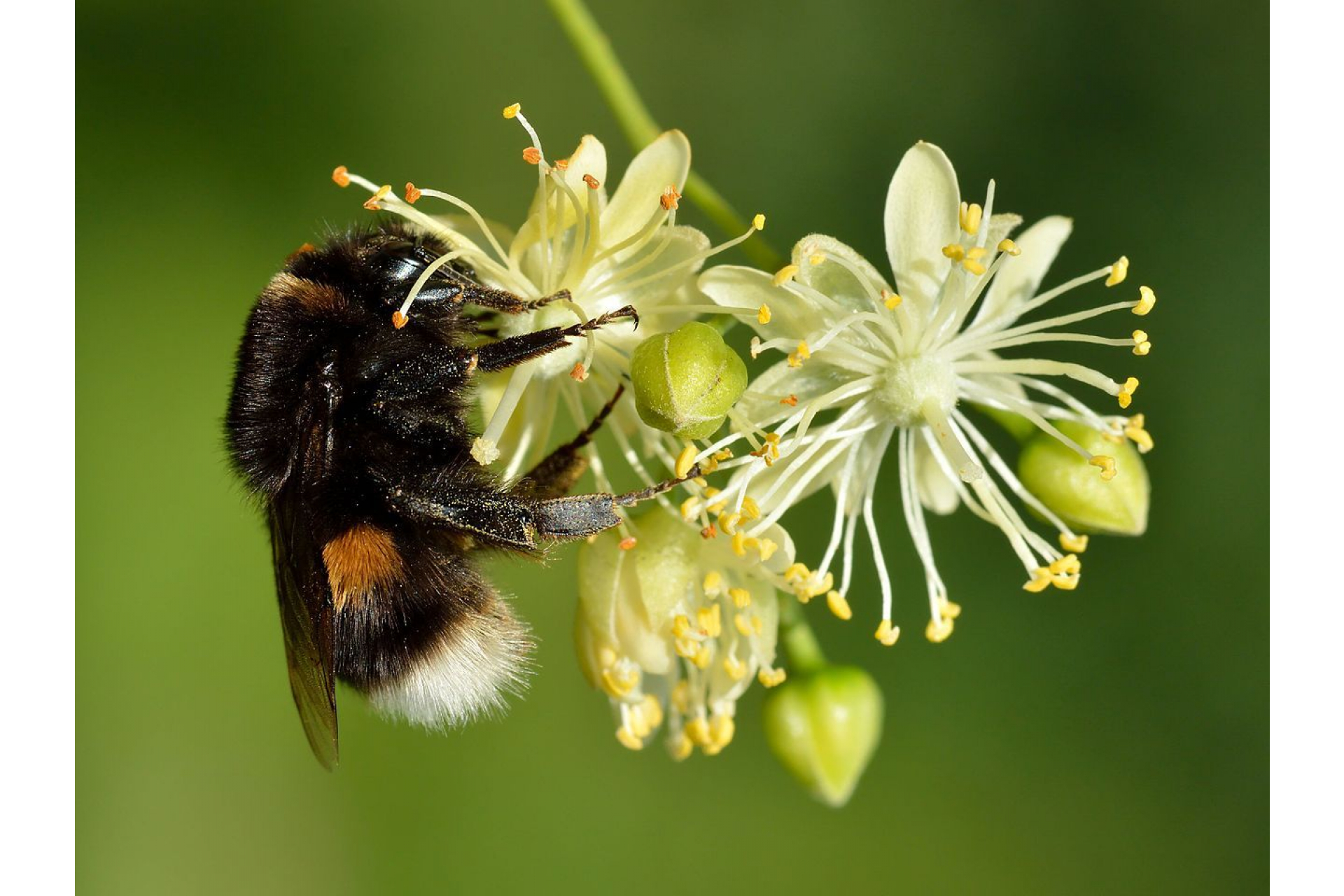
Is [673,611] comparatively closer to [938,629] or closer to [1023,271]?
[938,629]

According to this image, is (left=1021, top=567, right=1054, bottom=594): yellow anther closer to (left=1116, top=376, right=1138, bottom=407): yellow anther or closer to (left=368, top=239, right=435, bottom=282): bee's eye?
(left=1116, top=376, right=1138, bottom=407): yellow anther

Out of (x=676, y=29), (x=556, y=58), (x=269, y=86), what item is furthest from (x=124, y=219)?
(x=676, y=29)

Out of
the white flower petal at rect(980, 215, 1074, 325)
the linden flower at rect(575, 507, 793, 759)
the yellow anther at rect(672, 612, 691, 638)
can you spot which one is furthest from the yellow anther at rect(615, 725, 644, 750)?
the white flower petal at rect(980, 215, 1074, 325)

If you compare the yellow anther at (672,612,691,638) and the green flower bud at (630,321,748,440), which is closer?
the green flower bud at (630,321,748,440)

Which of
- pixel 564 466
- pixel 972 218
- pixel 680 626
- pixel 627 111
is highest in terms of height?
pixel 627 111

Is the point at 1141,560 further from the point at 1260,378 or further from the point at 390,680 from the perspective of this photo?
the point at 390,680

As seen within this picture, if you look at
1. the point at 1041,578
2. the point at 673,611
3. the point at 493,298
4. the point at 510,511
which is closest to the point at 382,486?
the point at 510,511
